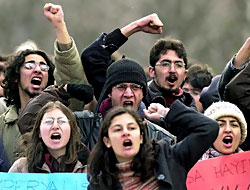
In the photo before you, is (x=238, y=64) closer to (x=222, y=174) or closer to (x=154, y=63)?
(x=222, y=174)

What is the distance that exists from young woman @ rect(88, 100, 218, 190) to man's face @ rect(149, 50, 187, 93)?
164cm

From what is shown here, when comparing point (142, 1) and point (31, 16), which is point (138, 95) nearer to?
point (142, 1)

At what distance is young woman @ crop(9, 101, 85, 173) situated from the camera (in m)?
8.20

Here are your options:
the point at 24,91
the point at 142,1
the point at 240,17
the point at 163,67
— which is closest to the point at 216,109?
the point at 163,67

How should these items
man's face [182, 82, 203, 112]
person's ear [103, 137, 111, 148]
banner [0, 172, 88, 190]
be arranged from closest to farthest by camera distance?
person's ear [103, 137, 111, 148] → banner [0, 172, 88, 190] → man's face [182, 82, 203, 112]

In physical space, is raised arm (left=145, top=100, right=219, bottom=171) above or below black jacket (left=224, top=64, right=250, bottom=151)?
below

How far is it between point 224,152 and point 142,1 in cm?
2129

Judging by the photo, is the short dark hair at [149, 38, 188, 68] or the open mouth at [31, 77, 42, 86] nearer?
the open mouth at [31, 77, 42, 86]

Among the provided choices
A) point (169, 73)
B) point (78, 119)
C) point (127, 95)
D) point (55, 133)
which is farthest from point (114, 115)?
point (169, 73)

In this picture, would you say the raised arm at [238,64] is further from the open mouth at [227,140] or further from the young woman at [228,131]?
the open mouth at [227,140]

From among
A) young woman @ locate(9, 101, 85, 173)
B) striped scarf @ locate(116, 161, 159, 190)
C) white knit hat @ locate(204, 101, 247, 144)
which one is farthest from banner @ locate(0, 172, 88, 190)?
white knit hat @ locate(204, 101, 247, 144)

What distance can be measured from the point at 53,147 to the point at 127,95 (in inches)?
28.2

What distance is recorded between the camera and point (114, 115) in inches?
303

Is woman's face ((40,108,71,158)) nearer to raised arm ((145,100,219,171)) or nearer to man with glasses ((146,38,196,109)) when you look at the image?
raised arm ((145,100,219,171))
